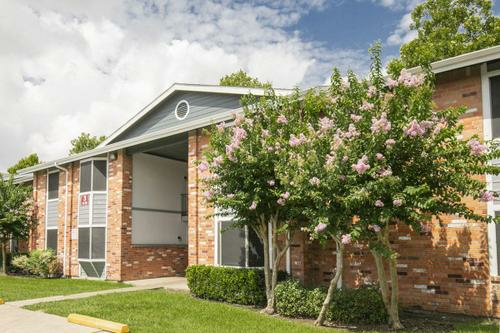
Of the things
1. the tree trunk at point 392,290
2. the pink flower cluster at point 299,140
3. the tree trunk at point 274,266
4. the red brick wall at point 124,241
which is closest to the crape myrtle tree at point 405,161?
the tree trunk at point 392,290

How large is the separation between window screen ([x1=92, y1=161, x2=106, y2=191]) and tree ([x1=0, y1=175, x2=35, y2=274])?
436 cm

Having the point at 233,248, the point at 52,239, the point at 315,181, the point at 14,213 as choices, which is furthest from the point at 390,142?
the point at 14,213

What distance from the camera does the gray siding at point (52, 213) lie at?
19.8 metres

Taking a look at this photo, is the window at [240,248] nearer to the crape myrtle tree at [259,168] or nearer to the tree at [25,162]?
the crape myrtle tree at [259,168]

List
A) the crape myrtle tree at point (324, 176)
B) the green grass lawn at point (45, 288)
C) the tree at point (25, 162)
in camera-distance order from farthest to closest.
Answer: the tree at point (25, 162)
the green grass lawn at point (45, 288)
the crape myrtle tree at point (324, 176)

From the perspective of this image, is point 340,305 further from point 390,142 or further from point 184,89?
point 184,89

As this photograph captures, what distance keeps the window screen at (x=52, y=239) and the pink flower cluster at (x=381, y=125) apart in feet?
52.2

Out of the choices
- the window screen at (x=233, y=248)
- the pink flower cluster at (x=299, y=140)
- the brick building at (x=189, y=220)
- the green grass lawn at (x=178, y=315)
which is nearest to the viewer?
the green grass lawn at (x=178, y=315)

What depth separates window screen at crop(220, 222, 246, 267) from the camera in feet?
41.4

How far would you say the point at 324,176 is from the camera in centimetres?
786

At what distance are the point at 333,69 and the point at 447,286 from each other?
4694 mm

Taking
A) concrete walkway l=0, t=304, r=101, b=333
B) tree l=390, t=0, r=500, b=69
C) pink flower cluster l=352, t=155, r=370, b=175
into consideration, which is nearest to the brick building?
pink flower cluster l=352, t=155, r=370, b=175

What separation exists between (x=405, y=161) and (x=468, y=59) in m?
2.57

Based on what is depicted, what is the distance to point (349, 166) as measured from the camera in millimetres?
7746
